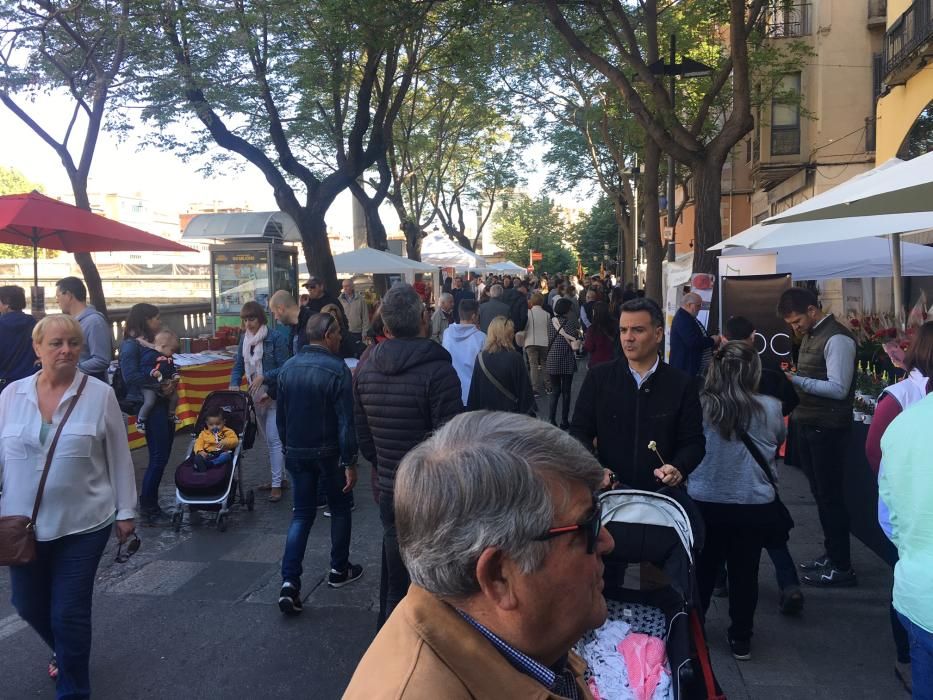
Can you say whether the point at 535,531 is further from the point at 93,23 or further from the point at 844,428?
the point at 93,23

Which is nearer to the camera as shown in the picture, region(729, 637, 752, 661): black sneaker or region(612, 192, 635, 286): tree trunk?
region(729, 637, 752, 661): black sneaker

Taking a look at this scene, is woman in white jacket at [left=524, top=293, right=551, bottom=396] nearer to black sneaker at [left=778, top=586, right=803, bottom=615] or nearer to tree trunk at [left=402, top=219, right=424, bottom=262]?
black sneaker at [left=778, top=586, right=803, bottom=615]

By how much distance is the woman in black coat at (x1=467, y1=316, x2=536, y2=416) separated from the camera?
6035 mm

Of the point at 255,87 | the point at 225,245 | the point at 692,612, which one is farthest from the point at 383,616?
the point at 225,245

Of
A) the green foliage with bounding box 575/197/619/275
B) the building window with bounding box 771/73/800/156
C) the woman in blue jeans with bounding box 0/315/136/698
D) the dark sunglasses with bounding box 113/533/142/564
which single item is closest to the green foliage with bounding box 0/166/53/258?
the green foliage with bounding box 575/197/619/275

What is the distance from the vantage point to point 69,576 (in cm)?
337

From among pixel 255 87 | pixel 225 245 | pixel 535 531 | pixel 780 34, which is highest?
pixel 780 34

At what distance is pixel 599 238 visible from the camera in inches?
1982

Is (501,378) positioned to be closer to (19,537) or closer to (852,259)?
(19,537)

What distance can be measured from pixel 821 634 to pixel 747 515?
1044 mm

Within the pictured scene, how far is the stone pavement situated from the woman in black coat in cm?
147

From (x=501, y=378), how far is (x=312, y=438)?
189 cm

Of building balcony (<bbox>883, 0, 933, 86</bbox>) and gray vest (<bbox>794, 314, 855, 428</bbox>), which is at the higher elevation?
building balcony (<bbox>883, 0, 933, 86</bbox>)

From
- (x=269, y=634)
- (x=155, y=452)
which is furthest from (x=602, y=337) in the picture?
(x=269, y=634)
